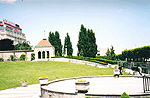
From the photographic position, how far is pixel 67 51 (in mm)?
71062

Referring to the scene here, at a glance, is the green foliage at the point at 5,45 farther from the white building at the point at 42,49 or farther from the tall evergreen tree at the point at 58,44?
the tall evergreen tree at the point at 58,44

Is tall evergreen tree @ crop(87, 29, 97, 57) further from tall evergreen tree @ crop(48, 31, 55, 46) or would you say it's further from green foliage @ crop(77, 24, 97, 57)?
tall evergreen tree @ crop(48, 31, 55, 46)

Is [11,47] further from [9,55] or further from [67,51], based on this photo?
[67,51]

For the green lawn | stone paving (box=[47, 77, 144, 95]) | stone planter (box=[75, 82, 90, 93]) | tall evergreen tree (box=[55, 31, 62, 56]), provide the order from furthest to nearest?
1. tall evergreen tree (box=[55, 31, 62, 56])
2. the green lawn
3. stone paving (box=[47, 77, 144, 95])
4. stone planter (box=[75, 82, 90, 93])

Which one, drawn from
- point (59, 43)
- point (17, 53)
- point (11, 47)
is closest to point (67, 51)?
point (59, 43)

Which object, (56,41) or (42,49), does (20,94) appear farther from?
(56,41)

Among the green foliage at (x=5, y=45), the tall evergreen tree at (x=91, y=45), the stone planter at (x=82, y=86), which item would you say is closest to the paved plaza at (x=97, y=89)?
the stone planter at (x=82, y=86)

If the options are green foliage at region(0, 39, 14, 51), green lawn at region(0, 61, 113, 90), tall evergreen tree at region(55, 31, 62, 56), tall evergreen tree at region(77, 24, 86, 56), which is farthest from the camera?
green foliage at region(0, 39, 14, 51)

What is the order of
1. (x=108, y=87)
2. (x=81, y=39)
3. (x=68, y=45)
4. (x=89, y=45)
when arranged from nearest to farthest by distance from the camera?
1. (x=108, y=87)
2. (x=89, y=45)
3. (x=81, y=39)
4. (x=68, y=45)

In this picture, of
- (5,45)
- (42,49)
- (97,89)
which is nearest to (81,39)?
(42,49)

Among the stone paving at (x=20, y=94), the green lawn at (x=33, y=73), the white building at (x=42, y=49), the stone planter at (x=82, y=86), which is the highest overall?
the white building at (x=42, y=49)

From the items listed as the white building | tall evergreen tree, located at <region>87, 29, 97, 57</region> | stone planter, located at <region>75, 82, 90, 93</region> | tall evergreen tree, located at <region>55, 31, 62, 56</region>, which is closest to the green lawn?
stone planter, located at <region>75, 82, 90, 93</region>

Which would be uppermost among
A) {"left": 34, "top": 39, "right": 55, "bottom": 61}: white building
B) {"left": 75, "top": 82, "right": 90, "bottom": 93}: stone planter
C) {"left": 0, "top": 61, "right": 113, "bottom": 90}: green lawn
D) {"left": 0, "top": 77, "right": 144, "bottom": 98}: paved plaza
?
{"left": 34, "top": 39, "right": 55, "bottom": 61}: white building

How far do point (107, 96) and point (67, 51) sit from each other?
61191 mm
